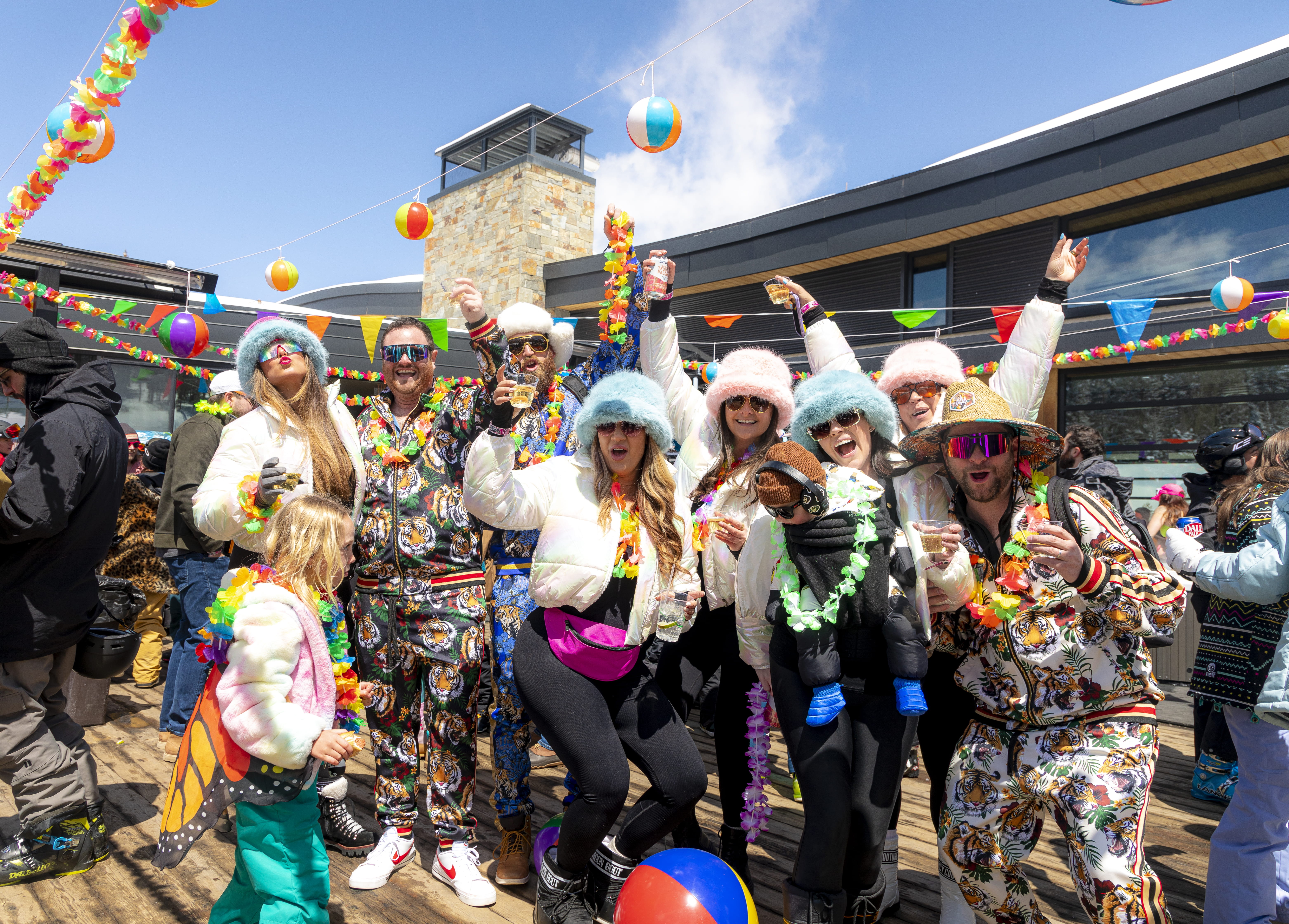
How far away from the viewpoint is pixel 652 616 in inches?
107

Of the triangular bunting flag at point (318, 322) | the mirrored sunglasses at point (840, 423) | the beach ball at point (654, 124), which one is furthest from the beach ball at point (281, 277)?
the mirrored sunglasses at point (840, 423)

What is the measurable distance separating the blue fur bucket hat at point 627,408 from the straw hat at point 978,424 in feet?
2.93

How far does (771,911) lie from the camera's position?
302 centimetres

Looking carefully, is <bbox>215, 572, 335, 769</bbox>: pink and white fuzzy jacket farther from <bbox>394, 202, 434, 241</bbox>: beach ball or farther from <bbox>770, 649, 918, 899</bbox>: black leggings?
<bbox>394, 202, 434, 241</bbox>: beach ball

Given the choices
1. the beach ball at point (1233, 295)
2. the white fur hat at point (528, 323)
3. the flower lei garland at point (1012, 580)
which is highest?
the beach ball at point (1233, 295)

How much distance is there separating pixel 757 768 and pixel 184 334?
6.72 metres

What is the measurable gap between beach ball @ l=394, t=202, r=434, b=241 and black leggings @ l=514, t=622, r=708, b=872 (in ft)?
18.3

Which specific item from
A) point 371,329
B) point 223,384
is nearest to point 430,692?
point 223,384

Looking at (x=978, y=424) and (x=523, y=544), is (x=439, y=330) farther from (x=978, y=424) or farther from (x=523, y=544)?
(x=978, y=424)

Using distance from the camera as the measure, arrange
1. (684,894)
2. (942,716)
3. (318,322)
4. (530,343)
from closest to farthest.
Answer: (684,894) < (942,716) < (530,343) < (318,322)

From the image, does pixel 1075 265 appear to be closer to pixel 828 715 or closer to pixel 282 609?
pixel 828 715

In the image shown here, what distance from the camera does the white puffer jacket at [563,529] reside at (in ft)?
8.54

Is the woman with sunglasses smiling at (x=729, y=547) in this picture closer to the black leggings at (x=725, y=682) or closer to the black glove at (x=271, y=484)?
the black leggings at (x=725, y=682)

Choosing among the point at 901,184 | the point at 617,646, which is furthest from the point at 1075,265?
the point at 901,184
